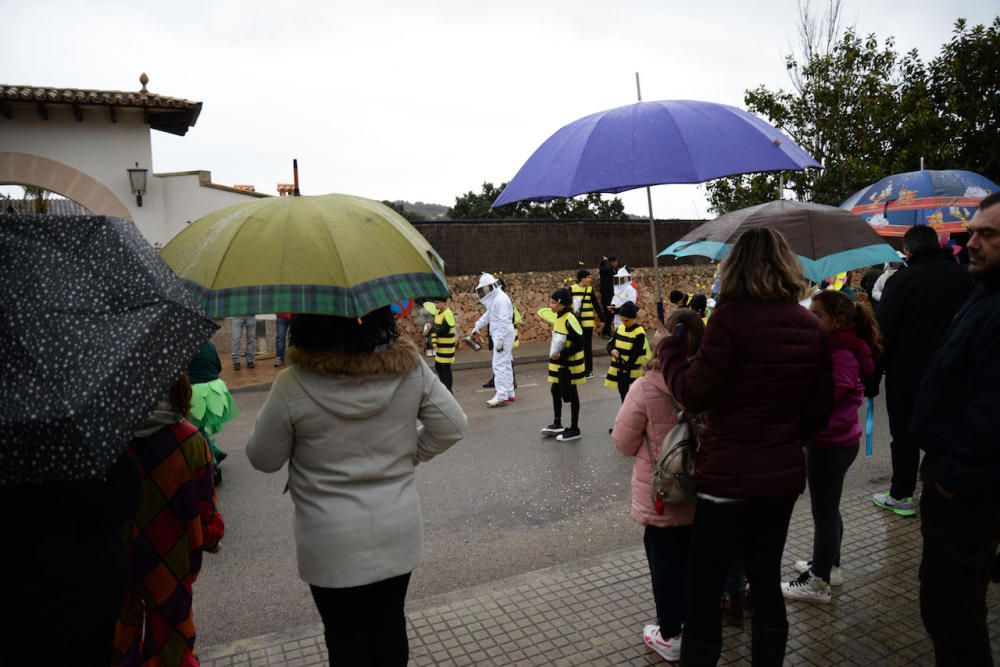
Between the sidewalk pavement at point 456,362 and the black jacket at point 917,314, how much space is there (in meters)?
9.22

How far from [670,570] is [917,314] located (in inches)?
116

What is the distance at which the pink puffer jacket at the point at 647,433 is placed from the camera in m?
3.40

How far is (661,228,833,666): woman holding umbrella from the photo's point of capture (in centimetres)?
282

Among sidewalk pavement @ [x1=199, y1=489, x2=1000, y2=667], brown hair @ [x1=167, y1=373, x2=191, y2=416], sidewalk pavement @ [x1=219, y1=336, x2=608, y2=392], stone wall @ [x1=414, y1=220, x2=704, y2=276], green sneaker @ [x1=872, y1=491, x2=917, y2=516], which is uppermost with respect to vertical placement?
stone wall @ [x1=414, y1=220, x2=704, y2=276]

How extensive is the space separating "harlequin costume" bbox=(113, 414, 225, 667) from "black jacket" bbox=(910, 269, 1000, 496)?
2.90m

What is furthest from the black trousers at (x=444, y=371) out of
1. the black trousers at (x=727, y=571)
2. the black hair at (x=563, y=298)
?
the black trousers at (x=727, y=571)

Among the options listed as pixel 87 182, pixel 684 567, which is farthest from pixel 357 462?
pixel 87 182

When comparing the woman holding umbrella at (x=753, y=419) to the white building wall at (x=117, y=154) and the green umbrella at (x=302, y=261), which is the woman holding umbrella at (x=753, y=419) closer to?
the green umbrella at (x=302, y=261)

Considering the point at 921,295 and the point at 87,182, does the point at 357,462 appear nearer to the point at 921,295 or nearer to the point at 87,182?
the point at 921,295

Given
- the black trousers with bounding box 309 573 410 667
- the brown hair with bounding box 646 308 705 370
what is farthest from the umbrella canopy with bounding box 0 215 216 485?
the brown hair with bounding box 646 308 705 370

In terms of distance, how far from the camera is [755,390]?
9.26ft

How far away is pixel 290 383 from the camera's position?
263cm

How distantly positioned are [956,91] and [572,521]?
47.5ft

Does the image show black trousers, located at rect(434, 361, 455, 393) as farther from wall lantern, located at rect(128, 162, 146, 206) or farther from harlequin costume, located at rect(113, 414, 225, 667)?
wall lantern, located at rect(128, 162, 146, 206)
